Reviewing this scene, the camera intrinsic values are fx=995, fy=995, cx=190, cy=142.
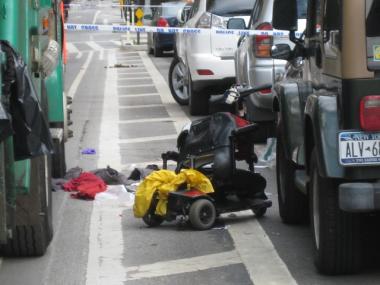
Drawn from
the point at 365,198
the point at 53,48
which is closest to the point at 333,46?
the point at 365,198

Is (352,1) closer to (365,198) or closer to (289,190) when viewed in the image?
(365,198)

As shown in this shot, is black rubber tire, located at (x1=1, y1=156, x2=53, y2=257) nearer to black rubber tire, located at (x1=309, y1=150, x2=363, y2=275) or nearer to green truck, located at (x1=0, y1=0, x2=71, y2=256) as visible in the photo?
green truck, located at (x1=0, y1=0, x2=71, y2=256)

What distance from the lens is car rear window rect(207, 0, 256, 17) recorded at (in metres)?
14.8


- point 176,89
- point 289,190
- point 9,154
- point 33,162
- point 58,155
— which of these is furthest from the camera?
point 176,89

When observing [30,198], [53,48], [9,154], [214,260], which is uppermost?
[53,48]

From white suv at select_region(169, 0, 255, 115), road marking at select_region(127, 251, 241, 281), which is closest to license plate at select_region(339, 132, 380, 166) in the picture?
road marking at select_region(127, 251, 241, 281)

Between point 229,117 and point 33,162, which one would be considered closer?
point 33,162

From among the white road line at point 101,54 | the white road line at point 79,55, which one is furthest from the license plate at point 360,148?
the white road line at point 79,55

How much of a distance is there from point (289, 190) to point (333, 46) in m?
2.00

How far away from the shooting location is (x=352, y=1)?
5.71m

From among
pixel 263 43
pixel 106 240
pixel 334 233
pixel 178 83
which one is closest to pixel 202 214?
pixel 106 240

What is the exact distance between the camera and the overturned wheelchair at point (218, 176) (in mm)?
7707

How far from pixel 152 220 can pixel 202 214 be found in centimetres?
44

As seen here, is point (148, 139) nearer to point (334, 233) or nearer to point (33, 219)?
point (33, 219)
